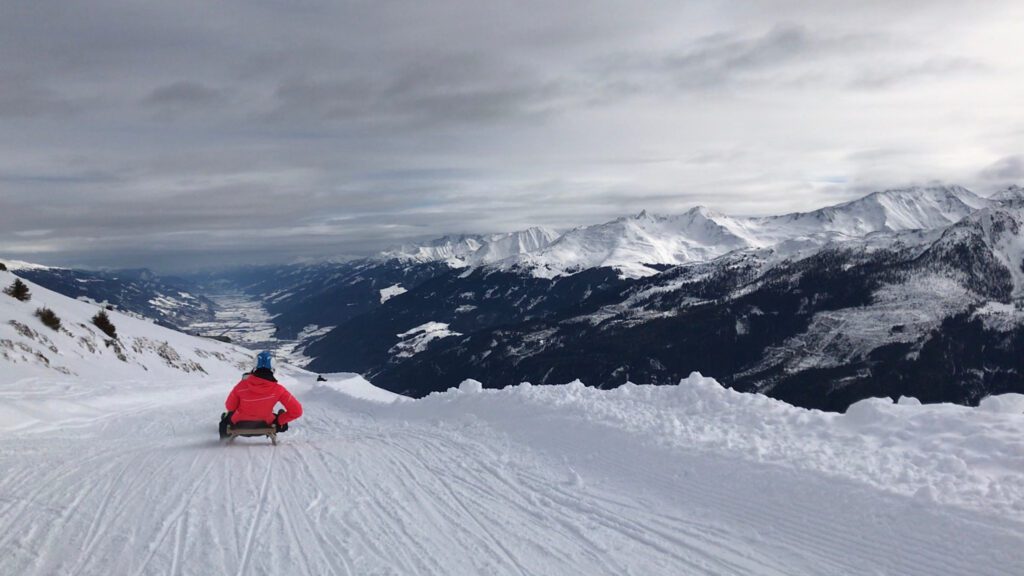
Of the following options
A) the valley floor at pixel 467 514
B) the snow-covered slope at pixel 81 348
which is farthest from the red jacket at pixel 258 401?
the snow-covered slope at pixel 81 348

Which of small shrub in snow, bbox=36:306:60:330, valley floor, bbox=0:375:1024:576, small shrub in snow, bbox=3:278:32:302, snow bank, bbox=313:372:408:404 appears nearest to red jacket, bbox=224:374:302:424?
valley floor, bbox=0:375:1024:576

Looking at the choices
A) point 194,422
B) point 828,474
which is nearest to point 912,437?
point 828,474

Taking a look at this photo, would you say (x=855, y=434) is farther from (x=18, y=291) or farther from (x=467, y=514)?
(x=18, y=291)

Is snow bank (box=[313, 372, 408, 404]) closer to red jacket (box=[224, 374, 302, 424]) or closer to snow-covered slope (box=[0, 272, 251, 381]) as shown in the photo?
red jacket (box=[224, 374, 302, 424])

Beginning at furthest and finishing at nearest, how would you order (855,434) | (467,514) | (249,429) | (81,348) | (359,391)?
(359,391), (81,348), (249,429), (855,434), (467,514)

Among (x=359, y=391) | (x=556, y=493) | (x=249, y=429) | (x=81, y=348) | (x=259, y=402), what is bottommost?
(x=359, y=391)

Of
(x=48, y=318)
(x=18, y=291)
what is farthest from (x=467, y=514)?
(x=18, y=291)

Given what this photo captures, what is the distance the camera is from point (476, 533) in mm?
8367

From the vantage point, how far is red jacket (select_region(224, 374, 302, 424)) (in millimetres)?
13852

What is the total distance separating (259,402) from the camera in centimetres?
1389

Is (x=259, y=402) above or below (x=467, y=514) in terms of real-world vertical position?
above

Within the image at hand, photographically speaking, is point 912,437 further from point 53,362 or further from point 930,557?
point 53,362

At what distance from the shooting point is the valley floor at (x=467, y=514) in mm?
7352

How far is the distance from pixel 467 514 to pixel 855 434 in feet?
25.6
